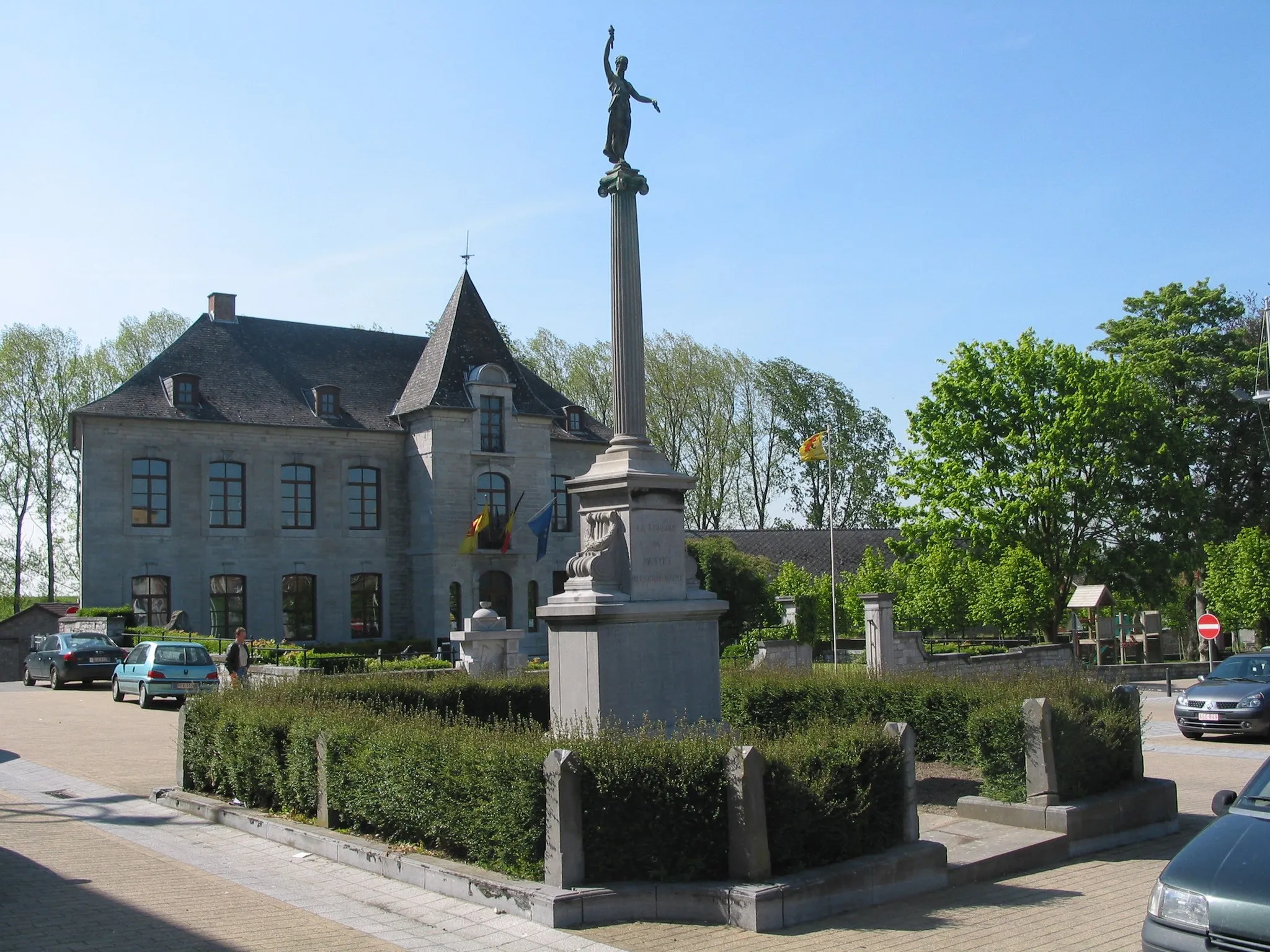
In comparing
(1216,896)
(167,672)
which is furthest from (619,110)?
(167,672)

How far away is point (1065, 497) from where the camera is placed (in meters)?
37.4

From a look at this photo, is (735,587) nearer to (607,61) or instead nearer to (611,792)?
(607,61)

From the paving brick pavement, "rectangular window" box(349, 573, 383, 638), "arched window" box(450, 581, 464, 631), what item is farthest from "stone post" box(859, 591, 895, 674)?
the paving brick pavement

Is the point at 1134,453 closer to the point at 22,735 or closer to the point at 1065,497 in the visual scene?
the point at 1065,497

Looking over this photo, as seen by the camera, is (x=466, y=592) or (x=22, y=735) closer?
(x=22, y=735)

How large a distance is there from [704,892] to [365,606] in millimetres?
34588

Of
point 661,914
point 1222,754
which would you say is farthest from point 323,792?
point 1222,754

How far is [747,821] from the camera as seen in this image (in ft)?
25.7

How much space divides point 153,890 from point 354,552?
3250 centimetres

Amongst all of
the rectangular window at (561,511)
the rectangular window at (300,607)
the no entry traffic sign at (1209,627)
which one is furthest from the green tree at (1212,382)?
the rectangular window at (300,607)

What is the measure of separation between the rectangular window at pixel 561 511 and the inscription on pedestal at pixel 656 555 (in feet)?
106

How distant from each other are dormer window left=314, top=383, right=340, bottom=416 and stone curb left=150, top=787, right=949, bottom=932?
33251mm

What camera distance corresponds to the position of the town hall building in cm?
3678

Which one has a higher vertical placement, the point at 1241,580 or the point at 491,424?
the point at 491,424
